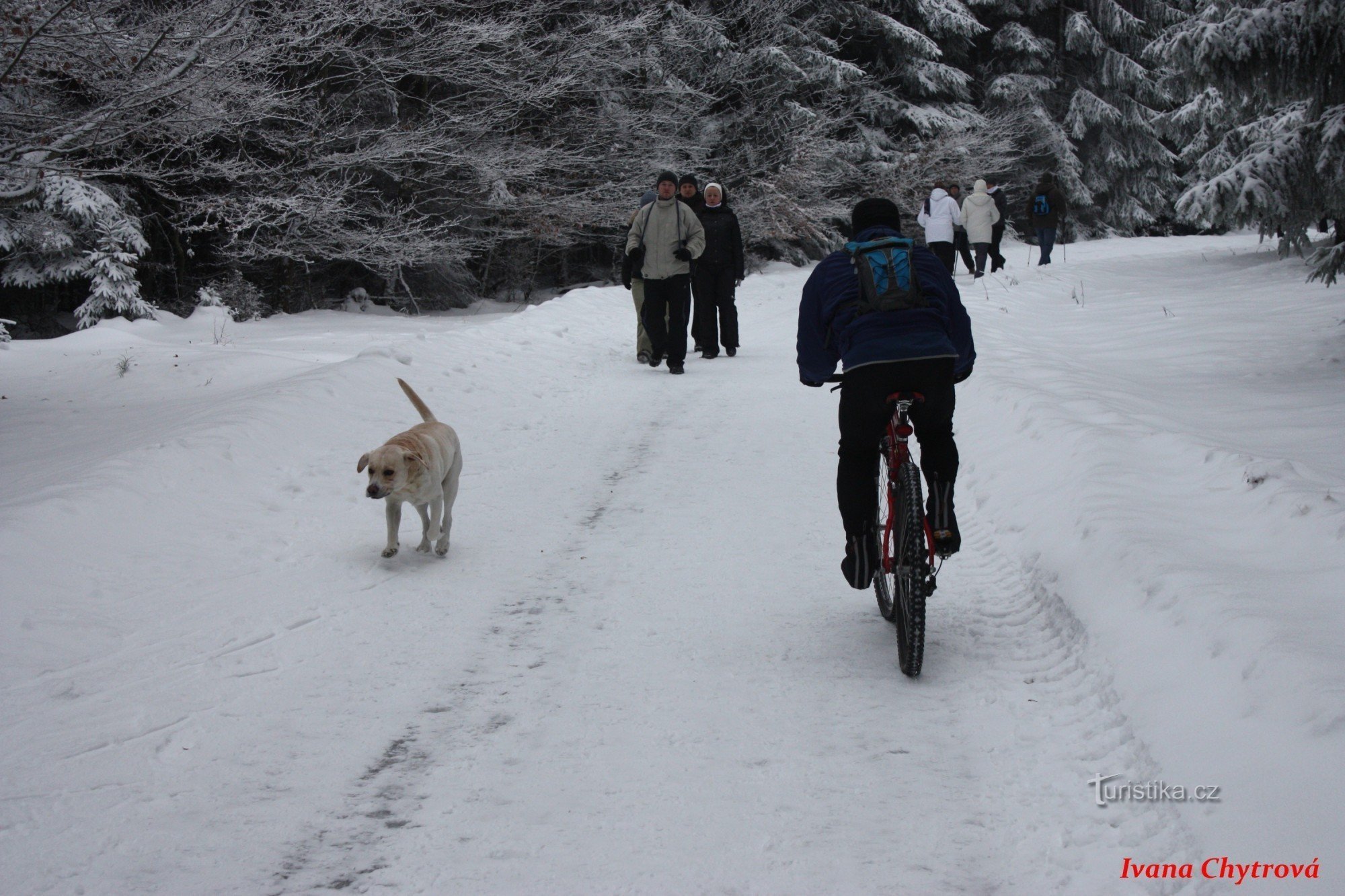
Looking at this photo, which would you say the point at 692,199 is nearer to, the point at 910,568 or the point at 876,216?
the point at 876,216

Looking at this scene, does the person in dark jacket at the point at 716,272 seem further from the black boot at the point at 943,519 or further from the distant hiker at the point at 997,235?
the distant hiker at the point at 997,235

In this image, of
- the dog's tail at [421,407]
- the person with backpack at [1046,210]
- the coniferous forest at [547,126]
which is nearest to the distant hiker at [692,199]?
the coniferous forest at [547,126]

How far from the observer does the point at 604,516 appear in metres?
6.93

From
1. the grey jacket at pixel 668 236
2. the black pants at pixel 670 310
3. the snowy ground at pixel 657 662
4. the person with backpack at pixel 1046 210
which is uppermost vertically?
the person with backpack at pixel 1046 210

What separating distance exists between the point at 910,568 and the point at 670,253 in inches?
337

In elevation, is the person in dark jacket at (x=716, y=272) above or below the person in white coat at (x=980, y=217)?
below

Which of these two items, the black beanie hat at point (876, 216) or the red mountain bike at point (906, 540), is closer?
the red mountain bike at point (906, 540)

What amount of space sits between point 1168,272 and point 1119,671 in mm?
22142

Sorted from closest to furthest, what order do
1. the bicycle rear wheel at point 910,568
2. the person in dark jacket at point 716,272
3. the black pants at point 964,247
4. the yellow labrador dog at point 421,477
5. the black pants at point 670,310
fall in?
the bicycle rear wheel at point 910,568 → the yellow labrador dog at point 421,477 → the black pants at point 670,310 → the person in dark jacket at point 716,272 → the black pants at point 964,247

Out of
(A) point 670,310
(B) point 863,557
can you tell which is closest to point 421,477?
(B) point 863,557

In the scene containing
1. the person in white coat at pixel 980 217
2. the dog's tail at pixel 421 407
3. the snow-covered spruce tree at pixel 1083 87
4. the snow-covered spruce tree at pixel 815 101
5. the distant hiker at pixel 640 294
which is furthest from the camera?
the snow-covered spruce tree at pixel 1083 87

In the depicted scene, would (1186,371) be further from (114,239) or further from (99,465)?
(114,239)

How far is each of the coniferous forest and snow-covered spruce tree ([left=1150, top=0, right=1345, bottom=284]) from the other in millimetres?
32

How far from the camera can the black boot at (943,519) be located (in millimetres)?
4664
